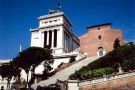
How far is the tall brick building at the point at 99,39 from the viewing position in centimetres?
5059

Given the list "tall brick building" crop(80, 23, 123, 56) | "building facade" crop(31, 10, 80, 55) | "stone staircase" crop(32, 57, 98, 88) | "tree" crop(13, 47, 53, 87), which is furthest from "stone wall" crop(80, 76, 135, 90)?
"building facade" crop(31, 10, 80, 55)

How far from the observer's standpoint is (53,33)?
219 feet

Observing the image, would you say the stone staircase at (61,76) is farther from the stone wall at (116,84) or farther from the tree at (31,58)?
the stone wall at (116,84)

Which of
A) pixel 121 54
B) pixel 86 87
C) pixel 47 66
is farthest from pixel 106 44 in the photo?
pixel 86 87

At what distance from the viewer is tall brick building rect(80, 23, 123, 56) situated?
166 ft

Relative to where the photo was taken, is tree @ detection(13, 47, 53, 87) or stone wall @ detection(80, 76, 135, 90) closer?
stone wall @ detection(80, 76, 135, 90)

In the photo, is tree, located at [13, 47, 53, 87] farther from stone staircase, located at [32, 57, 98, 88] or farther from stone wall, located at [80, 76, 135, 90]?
stone wall, located at [80, 76, 135, 90]

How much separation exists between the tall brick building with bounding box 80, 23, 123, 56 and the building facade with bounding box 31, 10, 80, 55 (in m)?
12.1

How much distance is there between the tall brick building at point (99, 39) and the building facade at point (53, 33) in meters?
12.1

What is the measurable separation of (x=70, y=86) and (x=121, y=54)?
1289cm

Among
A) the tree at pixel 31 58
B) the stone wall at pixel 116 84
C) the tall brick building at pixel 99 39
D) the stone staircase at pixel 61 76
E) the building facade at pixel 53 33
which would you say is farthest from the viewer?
the building facade at pixel 53 33

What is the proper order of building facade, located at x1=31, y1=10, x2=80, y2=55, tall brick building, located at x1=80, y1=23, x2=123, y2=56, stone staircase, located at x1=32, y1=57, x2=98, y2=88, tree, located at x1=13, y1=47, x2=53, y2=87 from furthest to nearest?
building facade, located at x1=31, y1=10, x2=80, y2=55, tall brick building, located at x1=80, y1=23, x2=123, y2=56, tree, located at x1=13, y1=47, x2=53, y2=87, stone staircase, located at x1=32, y1=57, x2=98, y2=88

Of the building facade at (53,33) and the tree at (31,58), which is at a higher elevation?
the building facade at (53,33)

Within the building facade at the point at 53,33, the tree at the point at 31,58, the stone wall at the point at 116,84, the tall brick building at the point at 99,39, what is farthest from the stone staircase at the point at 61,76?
the building facade at the point at 53,33
